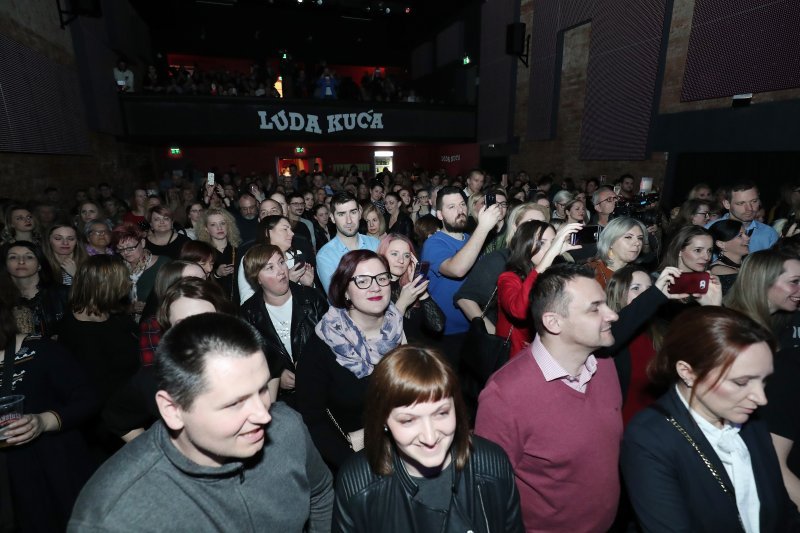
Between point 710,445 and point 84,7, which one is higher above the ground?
point 84,7

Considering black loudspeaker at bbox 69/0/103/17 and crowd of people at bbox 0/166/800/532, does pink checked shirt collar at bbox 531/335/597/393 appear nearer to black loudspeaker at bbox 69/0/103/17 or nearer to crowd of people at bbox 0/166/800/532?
crowd of people at bbox 0/166/800/532

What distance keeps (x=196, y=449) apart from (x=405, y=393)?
2.12 feet

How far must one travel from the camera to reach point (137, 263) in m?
3.80

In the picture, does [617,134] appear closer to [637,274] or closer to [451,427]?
[637,274]

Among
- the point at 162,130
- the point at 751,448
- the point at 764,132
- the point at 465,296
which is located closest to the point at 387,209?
the point at 465,296

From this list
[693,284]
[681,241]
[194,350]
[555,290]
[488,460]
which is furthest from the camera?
[681,241]

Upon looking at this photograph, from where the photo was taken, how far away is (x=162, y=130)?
10.8 meters

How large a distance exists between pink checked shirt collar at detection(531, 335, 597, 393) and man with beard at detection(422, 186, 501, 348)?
131cm

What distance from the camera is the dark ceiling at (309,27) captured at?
1644 cm

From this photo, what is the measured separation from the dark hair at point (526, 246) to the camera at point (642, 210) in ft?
8.27

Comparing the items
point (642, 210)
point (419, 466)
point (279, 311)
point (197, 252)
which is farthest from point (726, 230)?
point (197, 252)

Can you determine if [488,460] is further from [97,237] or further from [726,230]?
[97,237]

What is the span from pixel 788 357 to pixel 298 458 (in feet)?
6.92

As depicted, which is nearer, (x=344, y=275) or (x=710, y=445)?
(x=710, y=445)
